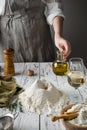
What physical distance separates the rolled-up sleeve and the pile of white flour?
741mm

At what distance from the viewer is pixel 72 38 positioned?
2.39 m

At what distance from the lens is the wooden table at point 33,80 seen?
0.87 meters

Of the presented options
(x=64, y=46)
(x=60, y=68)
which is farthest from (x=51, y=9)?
(x=60, y=68)

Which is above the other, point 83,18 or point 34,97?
point 83,18

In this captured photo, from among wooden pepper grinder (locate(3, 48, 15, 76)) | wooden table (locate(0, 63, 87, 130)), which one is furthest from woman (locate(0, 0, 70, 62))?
wooden pepper grinder (locate(3, 48, 15, 76))

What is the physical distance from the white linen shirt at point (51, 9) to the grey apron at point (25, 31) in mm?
25

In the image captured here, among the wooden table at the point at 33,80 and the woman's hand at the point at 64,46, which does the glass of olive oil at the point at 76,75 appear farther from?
the woman's hand at the point at 64,46

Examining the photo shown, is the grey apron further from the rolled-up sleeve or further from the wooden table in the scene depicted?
the wooden table

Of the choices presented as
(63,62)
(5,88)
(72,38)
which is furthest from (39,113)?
(72,38)

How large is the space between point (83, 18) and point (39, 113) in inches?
59.7

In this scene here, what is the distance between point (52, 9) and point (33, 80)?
0.62 metres

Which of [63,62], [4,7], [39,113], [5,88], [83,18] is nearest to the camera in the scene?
[39,113]

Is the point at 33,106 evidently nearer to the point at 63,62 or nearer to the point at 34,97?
the point at 34,97

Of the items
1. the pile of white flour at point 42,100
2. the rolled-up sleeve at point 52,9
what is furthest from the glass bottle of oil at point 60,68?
the rolled-up sleeve at point 52,9
